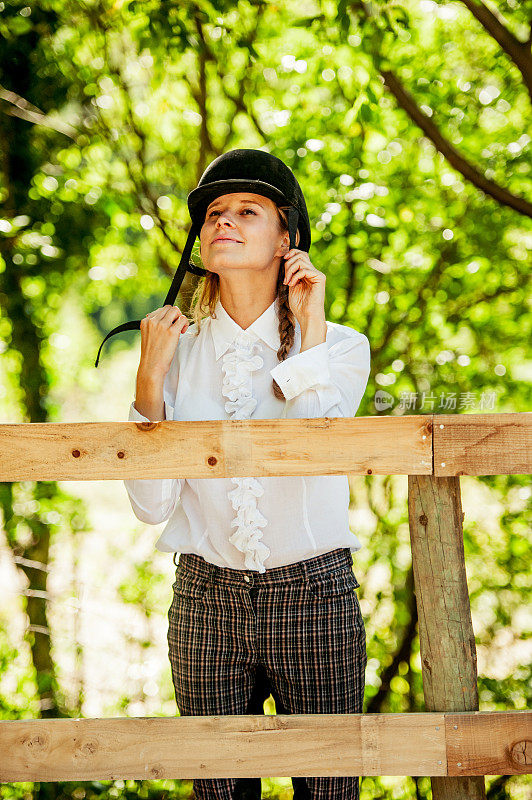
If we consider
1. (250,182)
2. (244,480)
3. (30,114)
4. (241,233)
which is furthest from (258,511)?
(30,114)

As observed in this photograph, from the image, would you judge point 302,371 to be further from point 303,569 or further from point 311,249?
point 311,249

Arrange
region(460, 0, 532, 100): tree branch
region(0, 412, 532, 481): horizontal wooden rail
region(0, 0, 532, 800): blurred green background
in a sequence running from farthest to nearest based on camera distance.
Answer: region(0, 0, 532, 800): blurred green background → region(460, 0, 532, 100): tree branch → region(0, 412, 532, 481): horizontal wooden rail

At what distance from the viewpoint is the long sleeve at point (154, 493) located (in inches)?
72.2

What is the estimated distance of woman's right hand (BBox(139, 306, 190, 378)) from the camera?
1.84 meters

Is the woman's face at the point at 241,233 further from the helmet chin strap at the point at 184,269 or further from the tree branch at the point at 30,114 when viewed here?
the tree branch at the point at 30,114

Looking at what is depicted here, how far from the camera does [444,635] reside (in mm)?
1692

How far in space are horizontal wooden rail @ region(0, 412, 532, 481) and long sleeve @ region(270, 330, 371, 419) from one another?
6.5 inches

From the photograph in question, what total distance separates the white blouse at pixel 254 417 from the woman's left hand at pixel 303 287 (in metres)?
0.09

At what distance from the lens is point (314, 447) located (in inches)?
63.7

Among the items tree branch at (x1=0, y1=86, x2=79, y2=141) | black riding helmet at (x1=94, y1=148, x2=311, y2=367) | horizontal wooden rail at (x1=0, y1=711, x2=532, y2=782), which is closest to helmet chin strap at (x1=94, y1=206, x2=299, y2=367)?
black riding helmet at (x1=94, y1=148, x2=311, y2=367)

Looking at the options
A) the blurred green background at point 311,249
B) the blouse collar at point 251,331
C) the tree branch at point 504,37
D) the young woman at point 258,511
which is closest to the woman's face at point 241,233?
the young woman at point 258,511

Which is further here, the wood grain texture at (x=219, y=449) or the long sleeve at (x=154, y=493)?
the long sleeve at (x=154, y=493)

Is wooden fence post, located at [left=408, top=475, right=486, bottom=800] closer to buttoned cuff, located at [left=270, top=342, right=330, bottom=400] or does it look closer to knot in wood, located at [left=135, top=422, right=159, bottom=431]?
buttoned cuff, located at [left=270, top=342, right=330, bottom=400]

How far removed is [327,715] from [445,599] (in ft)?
1.18
